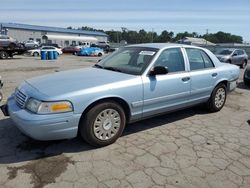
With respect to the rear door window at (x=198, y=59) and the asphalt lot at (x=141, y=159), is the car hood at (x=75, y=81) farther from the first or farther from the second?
the rear door window at (x=198, y=59)

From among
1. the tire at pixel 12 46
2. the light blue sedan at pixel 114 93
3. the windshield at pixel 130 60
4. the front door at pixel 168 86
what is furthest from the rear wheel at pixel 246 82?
the tire at pixel 12 46

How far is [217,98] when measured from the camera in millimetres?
5695

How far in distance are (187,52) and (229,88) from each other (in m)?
1.71

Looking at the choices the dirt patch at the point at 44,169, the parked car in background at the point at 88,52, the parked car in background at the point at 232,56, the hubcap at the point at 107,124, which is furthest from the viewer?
the parked car in background at the point at 88,52

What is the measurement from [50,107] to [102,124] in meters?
0.84

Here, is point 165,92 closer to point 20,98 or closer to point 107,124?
point 107,124

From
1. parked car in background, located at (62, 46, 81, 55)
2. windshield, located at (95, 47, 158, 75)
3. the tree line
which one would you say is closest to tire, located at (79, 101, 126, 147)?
windshield, located at (95, 47, 158, 75)

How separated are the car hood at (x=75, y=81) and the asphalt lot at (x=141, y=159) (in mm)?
924

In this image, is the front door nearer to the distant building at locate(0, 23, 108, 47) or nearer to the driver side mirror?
the driver side mirror

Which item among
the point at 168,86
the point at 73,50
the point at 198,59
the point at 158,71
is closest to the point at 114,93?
the point at 158,71

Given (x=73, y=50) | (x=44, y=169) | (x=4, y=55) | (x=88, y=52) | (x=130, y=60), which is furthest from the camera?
(x=73, y=50)

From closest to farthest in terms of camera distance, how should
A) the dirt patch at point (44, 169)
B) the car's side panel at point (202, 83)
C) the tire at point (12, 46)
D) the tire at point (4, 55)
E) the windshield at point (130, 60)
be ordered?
the dirt patch at point (44, 169) < the windshield at point (130, 60) < the car's side panel at point (202, 83) < the tire at point (4, 55) < the tire at point (12, 46)

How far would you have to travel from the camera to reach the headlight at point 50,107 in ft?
11.0

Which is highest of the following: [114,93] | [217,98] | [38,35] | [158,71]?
[38,35]
